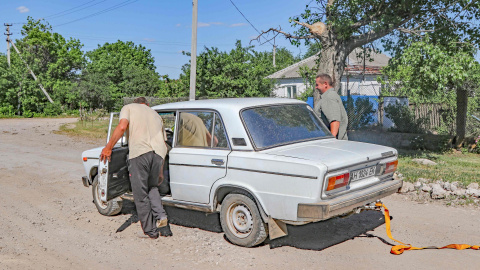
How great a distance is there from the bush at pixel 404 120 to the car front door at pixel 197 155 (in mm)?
11179

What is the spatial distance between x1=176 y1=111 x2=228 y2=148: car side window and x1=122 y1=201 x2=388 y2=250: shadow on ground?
1235mm

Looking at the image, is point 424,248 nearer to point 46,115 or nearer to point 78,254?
point 78,254

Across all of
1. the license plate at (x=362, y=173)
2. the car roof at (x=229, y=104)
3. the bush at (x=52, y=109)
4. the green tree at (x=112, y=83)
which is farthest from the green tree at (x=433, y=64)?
the bush at (x=52, y=109)

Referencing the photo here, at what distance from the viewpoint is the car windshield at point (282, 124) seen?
5.64 metres

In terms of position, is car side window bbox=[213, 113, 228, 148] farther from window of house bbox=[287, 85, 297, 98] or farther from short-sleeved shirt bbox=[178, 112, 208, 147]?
window of house bbox=[287, 85, 297, 98]

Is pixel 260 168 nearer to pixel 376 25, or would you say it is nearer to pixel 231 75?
pixel 376 25

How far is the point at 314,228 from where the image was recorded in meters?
6.30

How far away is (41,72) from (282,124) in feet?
151

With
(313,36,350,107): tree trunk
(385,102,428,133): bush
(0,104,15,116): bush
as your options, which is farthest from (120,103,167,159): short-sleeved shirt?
(0,104,15,116): bush

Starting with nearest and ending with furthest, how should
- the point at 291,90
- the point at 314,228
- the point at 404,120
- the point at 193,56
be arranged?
the point at 314,228, the point at 404,120, the point at 193,56, the point at 291,90

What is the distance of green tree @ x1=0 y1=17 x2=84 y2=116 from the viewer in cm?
4134

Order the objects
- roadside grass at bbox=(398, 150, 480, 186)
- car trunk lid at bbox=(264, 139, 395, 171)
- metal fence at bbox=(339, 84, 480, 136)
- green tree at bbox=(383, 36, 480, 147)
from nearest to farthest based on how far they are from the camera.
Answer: car trunk lid at bbox=(264, 139, 395, 171)
roadside grass at bbox=(398, 150, 480, 186)
green tree at bbox=(383, 36, 480, 147)
metal fence at bbox=(339, 84, 480, 136)

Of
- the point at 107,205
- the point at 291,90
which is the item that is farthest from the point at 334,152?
the point at 291,90

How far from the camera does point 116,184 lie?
6.24m
